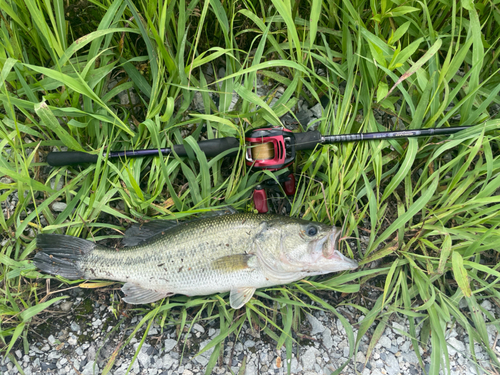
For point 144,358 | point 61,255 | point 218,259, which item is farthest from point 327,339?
point 61,255

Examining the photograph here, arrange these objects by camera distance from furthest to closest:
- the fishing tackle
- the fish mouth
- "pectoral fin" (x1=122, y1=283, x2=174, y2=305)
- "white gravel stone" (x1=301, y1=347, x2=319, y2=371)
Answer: "white gravel stone" (x1=301, y1=347, x2=319, y2=371) < "pectoral fin" (x1=122, y1=283, x2=174, y2=305) < the fishing tackle < the fish mouth

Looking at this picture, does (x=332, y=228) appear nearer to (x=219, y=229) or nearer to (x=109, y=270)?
(x=219, y=229)

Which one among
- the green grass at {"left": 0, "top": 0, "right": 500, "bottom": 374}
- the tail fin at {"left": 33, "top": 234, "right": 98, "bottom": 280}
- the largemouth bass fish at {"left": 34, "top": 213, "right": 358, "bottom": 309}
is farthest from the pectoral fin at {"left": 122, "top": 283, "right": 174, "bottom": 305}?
the tail fin at {"left": 33, "top": 234, "right": 98, "bottom": 280}

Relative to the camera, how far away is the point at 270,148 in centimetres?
247

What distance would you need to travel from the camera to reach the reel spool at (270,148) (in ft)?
7.82

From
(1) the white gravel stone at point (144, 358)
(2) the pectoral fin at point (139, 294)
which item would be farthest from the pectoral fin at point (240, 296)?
(1) the white gravel stone at point (144, 358)

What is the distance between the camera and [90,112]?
2.60 metres

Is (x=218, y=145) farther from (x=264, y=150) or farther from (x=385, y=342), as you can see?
(x=385, y=342)

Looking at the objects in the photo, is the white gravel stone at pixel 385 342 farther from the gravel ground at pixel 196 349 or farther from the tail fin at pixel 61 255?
the tail fin at pixel 61 255

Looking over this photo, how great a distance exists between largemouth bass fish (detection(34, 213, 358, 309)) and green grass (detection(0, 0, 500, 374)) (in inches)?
8.1

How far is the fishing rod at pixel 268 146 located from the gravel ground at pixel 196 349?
1.12 feet

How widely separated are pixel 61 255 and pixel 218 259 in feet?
4.57

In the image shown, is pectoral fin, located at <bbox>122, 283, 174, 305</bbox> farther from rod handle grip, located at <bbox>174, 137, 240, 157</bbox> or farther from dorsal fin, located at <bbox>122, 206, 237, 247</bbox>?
rod handle grip, located at <bbox>174, 137, 240, 157</bbox>

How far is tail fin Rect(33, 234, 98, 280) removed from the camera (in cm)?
256
